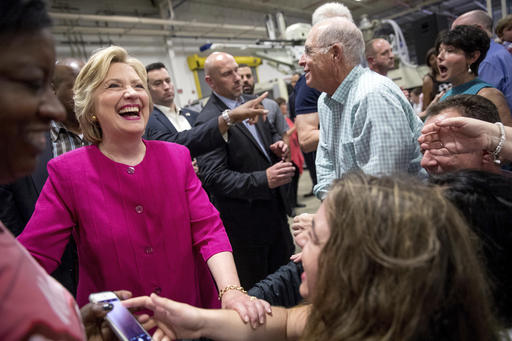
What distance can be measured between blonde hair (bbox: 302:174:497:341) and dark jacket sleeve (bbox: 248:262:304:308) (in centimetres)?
42

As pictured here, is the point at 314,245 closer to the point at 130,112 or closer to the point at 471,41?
the point at 130,112

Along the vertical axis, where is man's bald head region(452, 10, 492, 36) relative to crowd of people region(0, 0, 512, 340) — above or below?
above

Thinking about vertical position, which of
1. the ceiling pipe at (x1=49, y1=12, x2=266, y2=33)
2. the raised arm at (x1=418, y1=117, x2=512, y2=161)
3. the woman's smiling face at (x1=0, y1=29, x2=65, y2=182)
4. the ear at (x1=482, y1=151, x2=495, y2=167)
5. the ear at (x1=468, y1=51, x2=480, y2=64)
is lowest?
the ear at (x1=482, y1=151, x2=495, y2=167)

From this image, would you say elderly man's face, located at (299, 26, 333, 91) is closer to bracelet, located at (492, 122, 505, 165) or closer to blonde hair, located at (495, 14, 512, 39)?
bracelet, located at (492, 122, 505, 165)

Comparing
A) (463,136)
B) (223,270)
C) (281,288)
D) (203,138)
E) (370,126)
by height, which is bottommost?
(281,288)

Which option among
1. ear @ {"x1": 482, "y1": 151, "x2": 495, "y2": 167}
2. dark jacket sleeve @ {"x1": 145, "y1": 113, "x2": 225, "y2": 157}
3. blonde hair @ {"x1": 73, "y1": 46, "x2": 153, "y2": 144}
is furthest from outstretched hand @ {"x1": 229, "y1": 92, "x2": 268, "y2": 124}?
ear @ {"x1": 482, "y1": 151, "x2": 495, "y2": 167}

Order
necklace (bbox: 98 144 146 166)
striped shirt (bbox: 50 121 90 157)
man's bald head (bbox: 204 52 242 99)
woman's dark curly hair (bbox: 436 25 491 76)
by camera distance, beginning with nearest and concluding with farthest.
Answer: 1. necklace (bbox: 98 144 146 166)
2. striped shirt (bbox: 50 121 90 157)
3. woman's dark curly hair (bbox: 436 25 491 76)
4. man's bald head (bbox: 204 52 242 99)

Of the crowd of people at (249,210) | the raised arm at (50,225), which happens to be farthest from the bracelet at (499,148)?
the raised arm at (50,225)

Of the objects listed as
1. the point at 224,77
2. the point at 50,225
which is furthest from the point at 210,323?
the point at 224,77

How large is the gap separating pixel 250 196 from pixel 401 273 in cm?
145

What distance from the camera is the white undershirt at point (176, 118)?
9.42 ft

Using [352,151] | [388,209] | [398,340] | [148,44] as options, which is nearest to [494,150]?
[352,151]

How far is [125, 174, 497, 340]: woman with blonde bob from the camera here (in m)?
0.65

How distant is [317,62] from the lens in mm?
1660
